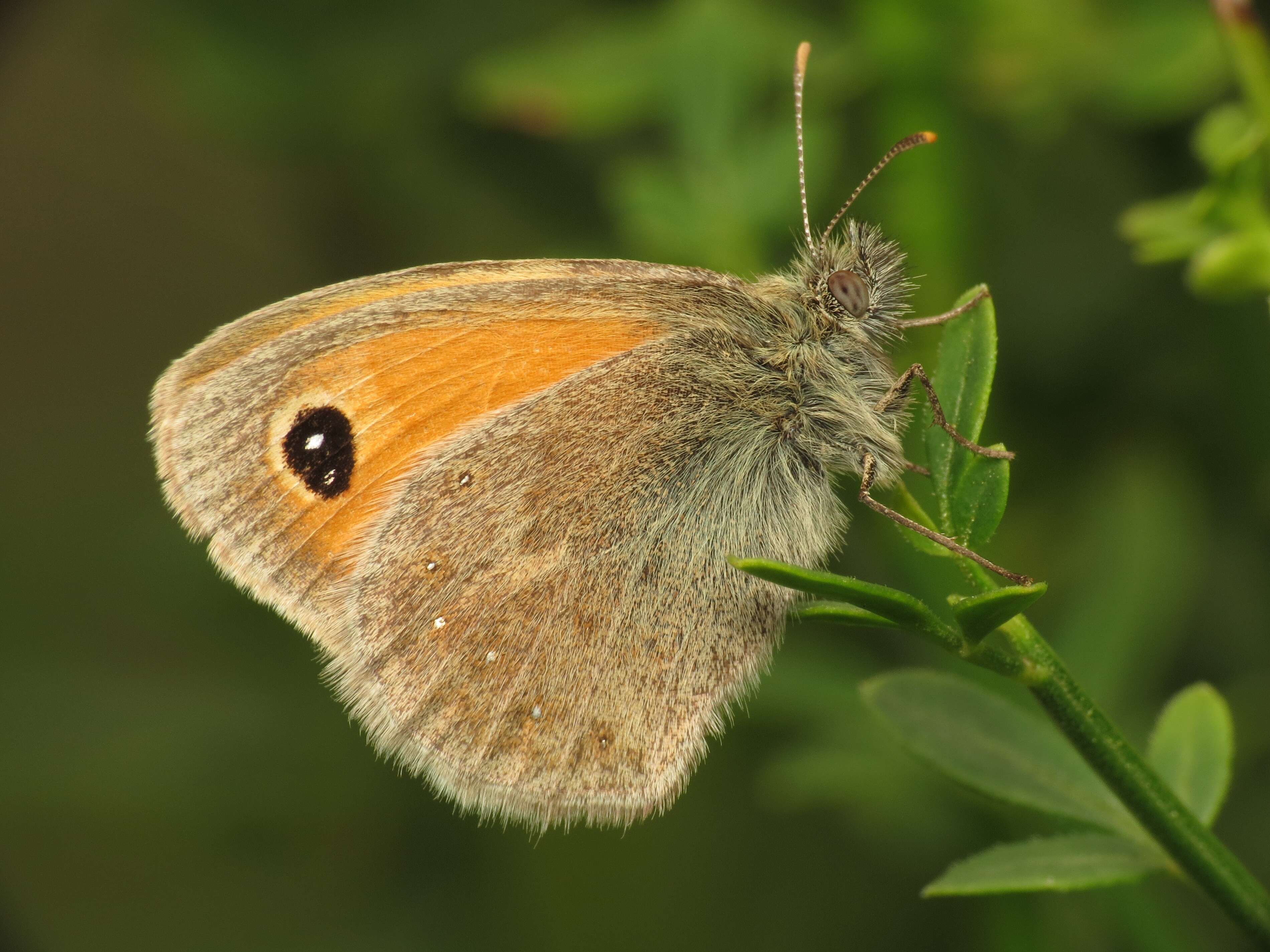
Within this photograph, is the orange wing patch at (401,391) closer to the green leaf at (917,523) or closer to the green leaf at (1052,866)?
the green leaf at (917,523)

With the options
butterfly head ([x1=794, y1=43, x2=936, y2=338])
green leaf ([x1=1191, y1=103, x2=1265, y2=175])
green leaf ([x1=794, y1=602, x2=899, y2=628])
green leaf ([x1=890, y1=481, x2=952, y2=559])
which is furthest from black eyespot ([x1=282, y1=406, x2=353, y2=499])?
green leaf ([x1=1191, y1=103, x2=1265, y2=175])

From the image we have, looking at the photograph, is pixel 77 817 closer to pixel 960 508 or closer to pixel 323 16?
pixel 323 16

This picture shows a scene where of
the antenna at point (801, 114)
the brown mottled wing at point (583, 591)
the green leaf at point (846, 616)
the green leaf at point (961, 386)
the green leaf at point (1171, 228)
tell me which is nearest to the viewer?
the green leaf at point (846, 616)

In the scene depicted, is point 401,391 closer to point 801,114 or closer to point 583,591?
point 583,591

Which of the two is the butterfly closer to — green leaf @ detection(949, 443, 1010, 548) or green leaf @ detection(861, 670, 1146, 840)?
green leaf @ detection(861, 670, 1146, 840)

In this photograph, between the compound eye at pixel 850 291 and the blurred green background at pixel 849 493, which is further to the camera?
the blurred green background at pixel 849 493

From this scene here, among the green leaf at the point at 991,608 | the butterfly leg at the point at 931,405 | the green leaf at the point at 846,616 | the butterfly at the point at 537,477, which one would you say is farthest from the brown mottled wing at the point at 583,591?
the green leaf at the point at 991,608
